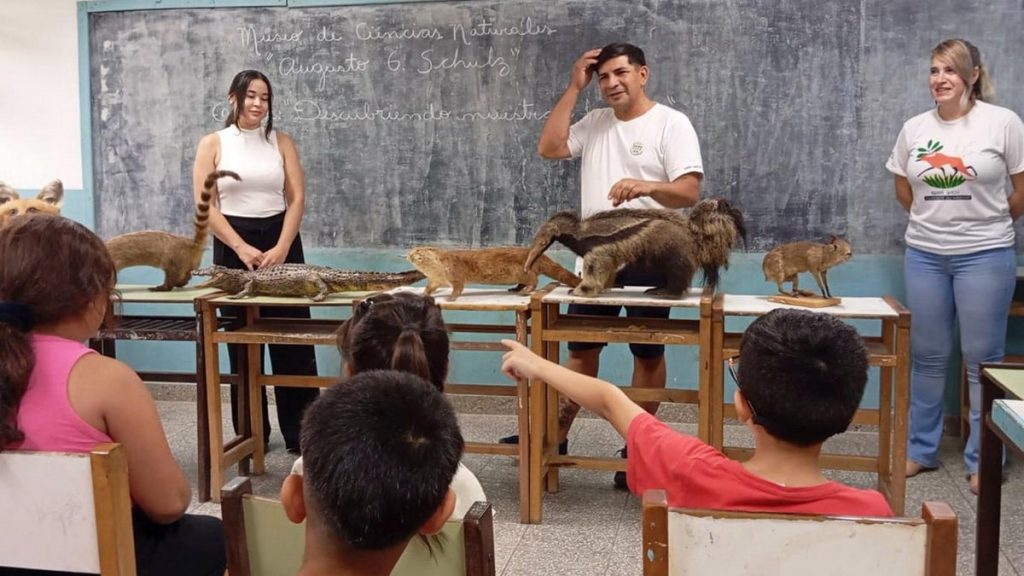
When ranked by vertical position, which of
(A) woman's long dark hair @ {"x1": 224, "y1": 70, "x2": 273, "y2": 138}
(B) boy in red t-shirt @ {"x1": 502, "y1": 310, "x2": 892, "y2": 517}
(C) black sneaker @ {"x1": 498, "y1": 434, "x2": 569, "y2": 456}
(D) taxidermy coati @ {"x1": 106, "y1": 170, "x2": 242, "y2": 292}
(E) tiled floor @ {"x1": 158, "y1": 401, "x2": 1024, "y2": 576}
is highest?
(A) woman's long dark hair @ {"x1": 224, "y1": 70, "x2": 273, "y2": 138}

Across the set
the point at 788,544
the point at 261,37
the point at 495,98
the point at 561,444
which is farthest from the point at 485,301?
the point at 261,37

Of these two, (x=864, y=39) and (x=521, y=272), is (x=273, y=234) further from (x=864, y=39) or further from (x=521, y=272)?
(x=864, y=39)

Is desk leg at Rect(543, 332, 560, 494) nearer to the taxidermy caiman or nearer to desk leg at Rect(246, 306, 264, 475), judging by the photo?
the taxidermy caiman

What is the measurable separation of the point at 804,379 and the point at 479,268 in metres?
1.98

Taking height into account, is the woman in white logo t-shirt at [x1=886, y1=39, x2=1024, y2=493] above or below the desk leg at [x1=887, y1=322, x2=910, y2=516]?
above

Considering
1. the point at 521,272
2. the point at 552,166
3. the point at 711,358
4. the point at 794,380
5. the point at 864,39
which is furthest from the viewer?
the point at 552,166

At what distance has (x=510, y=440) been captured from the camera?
4258 mm

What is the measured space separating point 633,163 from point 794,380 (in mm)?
2039

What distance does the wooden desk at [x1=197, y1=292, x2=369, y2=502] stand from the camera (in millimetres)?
3588

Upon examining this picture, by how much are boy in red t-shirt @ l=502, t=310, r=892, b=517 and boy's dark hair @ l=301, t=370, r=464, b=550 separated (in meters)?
0.58

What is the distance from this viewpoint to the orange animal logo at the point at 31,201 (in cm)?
392

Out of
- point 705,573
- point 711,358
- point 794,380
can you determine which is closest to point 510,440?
A: point 711,358

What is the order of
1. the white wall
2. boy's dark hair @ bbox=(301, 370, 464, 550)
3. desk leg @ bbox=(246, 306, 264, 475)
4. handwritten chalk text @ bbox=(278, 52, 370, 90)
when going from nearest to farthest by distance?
boy's dark hair @ bbox=(301, 370, 464, 550) < desk leg @ bbox=(246, 306, 264, 475) < handwritten chalk text @ bbox=(278, 52, 370, 90) < the white wall

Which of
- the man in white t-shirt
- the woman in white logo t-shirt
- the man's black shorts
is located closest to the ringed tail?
the man in white t-shirt
